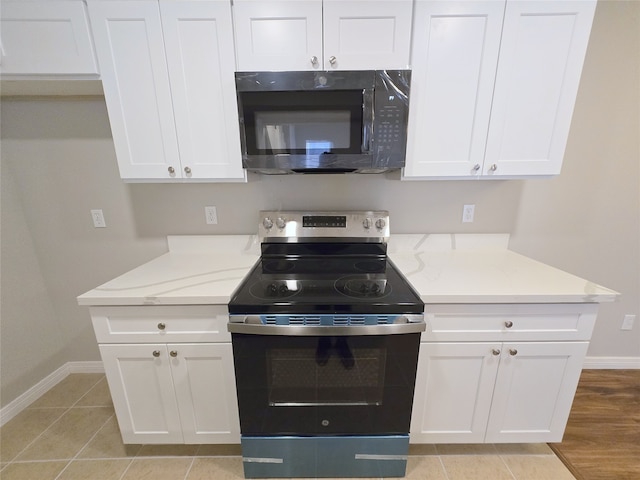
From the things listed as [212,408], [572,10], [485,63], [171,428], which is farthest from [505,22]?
[171,428]

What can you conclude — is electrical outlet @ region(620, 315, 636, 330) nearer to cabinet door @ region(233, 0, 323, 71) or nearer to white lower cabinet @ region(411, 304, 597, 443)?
white lower cabinet @ region(411, 304, 597, 443)

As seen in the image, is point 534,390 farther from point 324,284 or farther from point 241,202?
point 241,202

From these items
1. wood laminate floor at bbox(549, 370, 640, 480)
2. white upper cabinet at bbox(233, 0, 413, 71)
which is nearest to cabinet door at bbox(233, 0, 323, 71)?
white upper cabinet at bbox(233, 0, 413, 71)

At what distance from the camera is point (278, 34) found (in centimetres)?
116

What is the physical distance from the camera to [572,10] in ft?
3.73

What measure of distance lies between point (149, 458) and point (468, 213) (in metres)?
2.28

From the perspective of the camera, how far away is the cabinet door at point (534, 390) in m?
1.20

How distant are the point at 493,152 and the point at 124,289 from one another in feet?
6.07

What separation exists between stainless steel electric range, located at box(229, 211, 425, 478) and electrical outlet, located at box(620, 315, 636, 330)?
1.88m

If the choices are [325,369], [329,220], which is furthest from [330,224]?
[325,369]

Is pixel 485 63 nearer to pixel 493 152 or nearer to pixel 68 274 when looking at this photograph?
pixel 493 152

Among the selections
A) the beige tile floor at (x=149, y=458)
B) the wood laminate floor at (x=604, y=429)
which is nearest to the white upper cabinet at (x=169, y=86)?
the beige tile floor at (x=149, y=458)

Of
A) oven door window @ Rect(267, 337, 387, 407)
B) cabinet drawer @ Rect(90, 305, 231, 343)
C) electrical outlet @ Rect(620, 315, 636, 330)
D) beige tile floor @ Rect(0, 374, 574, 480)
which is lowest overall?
beige tile floor @ Rect(0, 374, 574, 480)

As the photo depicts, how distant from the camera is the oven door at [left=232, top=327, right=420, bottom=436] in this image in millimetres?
1098
